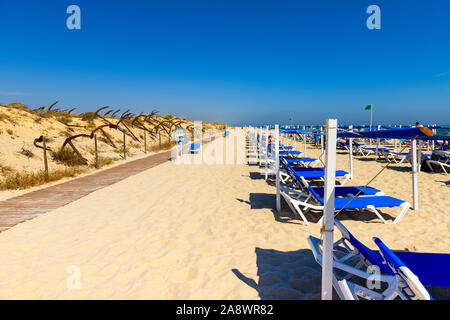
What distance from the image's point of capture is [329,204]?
6.51ft

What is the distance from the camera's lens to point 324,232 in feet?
6.64

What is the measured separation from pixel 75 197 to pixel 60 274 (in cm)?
347

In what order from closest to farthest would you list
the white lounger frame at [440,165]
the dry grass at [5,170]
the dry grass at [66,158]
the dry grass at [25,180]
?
1. the dry grass at [25,180]
2. the dry grass at [5,170]
3. the white lounger frame at [440,165]
4. the dry grass at [66,158]

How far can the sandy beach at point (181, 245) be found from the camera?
2.62 metres

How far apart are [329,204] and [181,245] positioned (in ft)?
7.53

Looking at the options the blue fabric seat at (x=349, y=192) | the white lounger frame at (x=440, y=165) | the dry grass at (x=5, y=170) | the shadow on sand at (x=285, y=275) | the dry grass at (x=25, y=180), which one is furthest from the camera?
the white lounger frame at (x=440, y=165)

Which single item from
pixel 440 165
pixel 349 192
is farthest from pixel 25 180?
pixel 440 165

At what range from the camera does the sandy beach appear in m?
2.62

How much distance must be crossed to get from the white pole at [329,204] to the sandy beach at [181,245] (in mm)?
535

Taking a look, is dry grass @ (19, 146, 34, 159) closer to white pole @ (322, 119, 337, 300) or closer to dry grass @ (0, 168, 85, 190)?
dry grass @ (0, 168, 85, 190)

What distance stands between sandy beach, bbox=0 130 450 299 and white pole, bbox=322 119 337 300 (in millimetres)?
535

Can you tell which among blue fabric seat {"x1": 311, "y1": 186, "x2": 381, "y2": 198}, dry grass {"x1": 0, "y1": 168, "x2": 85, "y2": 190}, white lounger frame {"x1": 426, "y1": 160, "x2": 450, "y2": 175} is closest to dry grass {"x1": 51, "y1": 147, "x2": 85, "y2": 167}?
dry grass {"x1": 0, "y1": 168, "x2": 85, "y2": 190}

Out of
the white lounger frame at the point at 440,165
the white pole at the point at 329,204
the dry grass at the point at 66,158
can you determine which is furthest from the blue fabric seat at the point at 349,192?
the dry grass at the point at 66,158

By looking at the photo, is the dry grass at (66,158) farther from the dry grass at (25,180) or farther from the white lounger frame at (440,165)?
the white lounger frame at (440,165)
